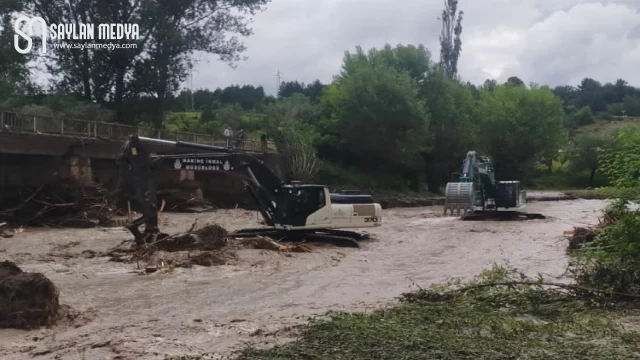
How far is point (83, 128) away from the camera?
31422mm

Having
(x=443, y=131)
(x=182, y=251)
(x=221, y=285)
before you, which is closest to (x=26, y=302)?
(x=221, y=285)

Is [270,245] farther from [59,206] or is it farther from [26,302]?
[59,206]

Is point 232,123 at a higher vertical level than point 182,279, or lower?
higher

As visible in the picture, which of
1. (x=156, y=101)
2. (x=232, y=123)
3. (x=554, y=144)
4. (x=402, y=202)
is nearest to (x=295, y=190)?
(x=156, y=101)

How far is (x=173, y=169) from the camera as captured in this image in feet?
63.3

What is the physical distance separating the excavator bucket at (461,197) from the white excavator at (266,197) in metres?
12.2

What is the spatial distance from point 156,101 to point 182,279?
32391 millimetres

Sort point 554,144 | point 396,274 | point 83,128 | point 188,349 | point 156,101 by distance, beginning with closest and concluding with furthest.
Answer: point 188,349 < point 396,274 < point 83,128 < point 156,101 < point 554,144

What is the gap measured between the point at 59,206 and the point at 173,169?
11386 millimetres

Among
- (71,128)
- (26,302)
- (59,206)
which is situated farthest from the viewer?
(71,128)

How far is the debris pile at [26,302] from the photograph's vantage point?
414 inches

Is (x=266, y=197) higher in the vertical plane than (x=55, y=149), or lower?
lower

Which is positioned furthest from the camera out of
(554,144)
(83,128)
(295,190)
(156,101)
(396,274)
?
(554,144)

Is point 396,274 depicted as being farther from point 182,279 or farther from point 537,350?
point 537,350
